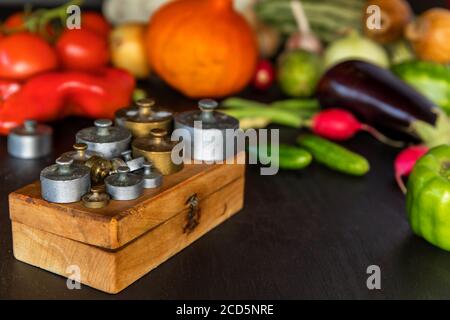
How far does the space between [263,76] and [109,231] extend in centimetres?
90

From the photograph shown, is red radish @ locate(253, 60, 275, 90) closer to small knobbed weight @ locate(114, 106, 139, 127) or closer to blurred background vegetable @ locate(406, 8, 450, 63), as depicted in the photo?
blurred background vegetable @ locate(406, 8, 450, 63)

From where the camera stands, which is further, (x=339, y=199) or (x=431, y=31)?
(x=431, y=31)

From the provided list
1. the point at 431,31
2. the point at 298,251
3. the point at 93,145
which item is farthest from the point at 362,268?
the point at 431,31

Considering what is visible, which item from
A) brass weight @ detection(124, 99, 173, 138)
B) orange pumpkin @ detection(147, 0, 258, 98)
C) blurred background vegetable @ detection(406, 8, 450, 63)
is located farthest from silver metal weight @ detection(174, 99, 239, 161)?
blurred background vegetable @ detection(406, 8, 450, 63)

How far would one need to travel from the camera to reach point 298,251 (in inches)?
37.0

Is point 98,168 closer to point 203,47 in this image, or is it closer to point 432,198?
point 432,198

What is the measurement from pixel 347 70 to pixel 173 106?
0.34 meters

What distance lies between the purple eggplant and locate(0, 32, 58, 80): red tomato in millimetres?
502

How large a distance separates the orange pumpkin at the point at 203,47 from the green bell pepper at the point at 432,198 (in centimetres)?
59

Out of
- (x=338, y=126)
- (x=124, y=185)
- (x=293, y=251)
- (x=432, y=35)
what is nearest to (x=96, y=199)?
(x=124, y=185)

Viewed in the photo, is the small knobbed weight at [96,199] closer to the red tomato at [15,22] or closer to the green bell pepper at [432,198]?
the green bell pepper at [432,198]

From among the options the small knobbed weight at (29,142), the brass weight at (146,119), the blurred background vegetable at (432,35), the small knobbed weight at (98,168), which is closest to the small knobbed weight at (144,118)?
the brass weight at (146,119)
